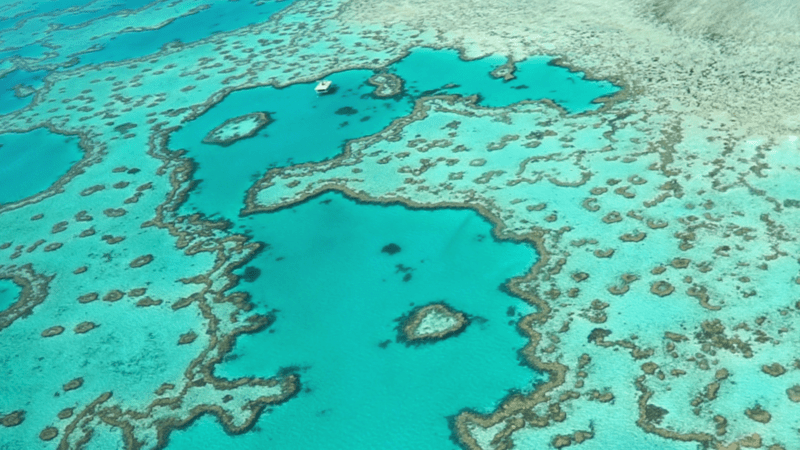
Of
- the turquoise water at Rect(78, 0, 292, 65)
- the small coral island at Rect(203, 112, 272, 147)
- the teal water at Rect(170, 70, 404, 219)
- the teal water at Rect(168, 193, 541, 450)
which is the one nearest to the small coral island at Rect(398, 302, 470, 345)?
the teal water at Rect(168, 193, 541, 450)

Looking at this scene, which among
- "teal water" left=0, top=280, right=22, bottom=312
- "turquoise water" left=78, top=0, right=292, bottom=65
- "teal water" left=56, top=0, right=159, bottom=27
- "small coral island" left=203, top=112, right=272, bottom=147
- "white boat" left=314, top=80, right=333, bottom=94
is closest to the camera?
"teal water" left=0, top=280, right=22, bottom=312

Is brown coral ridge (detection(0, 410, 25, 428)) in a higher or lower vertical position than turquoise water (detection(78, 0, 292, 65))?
lower

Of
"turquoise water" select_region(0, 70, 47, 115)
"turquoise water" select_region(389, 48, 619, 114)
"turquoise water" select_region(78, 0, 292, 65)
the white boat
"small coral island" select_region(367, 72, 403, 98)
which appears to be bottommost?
"turquoise water" select_region(0, 70, 47, 115)

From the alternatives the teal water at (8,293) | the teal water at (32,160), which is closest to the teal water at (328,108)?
the teal water at (32,160)

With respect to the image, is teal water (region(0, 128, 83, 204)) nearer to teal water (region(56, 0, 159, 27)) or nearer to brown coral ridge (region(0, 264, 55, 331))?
brown coral ridge (region(0, 264, 55, 331))

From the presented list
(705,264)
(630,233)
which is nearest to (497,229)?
(630,233)

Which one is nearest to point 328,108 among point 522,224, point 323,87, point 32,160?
point 323,87

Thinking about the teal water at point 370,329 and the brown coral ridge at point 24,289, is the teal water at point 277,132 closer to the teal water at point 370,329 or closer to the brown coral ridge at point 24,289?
the teal water at point 370,329
